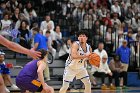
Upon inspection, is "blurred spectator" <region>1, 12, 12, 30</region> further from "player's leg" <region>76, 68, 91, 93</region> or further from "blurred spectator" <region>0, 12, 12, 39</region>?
"player's leg" <region>76, 68, 91, 93</region>

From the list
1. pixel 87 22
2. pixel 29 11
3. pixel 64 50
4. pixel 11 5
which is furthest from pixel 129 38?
pixel 11 5

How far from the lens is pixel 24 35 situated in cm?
1739

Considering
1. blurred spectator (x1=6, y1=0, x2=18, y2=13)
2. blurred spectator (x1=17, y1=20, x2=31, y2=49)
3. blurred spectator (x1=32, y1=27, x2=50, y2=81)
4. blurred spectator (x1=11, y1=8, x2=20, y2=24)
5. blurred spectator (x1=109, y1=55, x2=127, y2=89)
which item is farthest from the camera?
blurred spectator (x1=6, y1=0, x2=18, y2=13)

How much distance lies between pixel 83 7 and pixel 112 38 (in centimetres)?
251

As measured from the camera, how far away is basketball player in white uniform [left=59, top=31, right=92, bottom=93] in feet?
36.6

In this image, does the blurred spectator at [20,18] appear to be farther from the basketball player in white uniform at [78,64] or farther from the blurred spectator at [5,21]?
the basketball player in white uniform at [78,64]

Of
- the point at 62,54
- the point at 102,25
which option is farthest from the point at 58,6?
the point at 62,54

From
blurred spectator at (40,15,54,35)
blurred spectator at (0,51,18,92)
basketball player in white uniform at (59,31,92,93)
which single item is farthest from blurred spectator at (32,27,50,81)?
basketball player in white uniform at (59,31,92,93)

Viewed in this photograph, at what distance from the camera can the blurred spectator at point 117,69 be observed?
18.0 meters

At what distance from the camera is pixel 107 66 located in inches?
693

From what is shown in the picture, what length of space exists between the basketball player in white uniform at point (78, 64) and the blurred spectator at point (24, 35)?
5962 millimetres

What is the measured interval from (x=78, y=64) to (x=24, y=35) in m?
6.41

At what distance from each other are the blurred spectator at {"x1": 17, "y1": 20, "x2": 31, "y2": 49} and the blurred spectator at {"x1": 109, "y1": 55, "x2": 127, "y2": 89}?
3.68 meters

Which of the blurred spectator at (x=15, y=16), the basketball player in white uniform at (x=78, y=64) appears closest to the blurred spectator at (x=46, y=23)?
the blurred spectator at (x=15, y=16)
